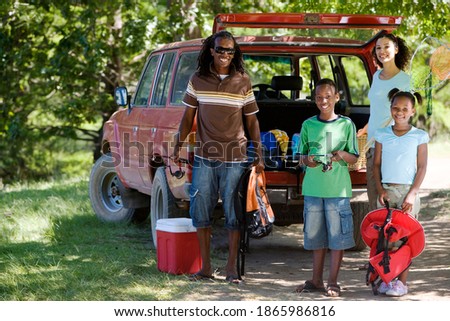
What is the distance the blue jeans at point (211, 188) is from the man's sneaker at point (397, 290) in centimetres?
128

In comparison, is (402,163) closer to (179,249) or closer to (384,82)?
(384,82)

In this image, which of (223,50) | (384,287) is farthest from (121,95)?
(384,287)

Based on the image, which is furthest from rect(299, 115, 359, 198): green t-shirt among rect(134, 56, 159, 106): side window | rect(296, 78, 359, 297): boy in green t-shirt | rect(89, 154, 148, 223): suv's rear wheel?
rect(89, 154, 148, 223): suv's rear wheel

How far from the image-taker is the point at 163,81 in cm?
898

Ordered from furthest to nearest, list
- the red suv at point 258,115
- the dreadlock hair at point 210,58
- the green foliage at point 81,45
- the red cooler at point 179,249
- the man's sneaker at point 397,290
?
the green foliage at point 81,45 < the red suv at point 258,115 < the red cooler at point 179,249 < the dreadlock hair at point 210,58 < the man's sneaker at point 397,290

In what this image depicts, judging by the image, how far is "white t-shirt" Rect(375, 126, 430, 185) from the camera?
6531mm

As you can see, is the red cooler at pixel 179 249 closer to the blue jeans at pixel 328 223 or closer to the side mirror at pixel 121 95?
the blue jeans at pixel 328 223

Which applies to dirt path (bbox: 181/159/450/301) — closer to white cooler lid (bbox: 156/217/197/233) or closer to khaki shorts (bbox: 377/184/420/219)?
white cooler lid (bbox: 156/217/197/233)

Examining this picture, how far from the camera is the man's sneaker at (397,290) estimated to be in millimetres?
6492

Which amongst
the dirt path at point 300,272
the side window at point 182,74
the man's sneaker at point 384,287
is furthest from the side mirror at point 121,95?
the man's sneaker at point 384,287

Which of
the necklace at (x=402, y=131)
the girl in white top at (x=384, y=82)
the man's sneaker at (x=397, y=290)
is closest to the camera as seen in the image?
the man's sneaker at (x=397, y=290)

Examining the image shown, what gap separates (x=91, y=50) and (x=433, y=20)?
24.9 feet

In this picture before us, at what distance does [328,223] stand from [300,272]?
1411mm
